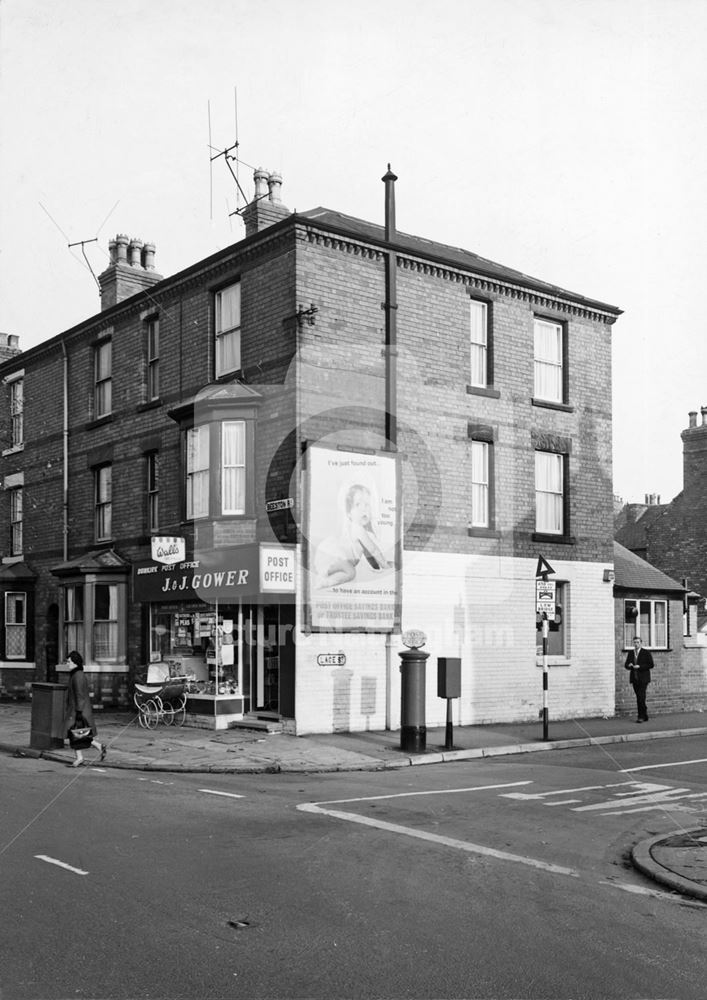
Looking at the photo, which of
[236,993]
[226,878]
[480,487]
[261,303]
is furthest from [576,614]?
[236,993]

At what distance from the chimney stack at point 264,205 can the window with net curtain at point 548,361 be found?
6391 mm

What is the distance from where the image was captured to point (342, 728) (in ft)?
66.1

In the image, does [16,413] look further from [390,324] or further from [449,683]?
[449,683]

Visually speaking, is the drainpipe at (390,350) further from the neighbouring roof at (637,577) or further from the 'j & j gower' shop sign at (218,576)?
the neighbouring roof at (637,577)

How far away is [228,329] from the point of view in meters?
22.1

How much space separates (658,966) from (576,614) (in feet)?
60.0

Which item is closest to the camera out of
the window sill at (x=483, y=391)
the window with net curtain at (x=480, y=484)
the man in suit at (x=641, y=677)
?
the window sill at (x=483, y=391)

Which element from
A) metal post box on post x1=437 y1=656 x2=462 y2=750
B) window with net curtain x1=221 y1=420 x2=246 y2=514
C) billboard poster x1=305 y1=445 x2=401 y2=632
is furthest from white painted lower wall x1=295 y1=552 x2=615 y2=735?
window with net curtain x1=221 y1=420 x2=246 y2=514

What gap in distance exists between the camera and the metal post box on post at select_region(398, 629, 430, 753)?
17625 millimetres

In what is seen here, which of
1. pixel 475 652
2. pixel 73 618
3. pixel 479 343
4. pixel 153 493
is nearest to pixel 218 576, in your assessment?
pixel 153 493

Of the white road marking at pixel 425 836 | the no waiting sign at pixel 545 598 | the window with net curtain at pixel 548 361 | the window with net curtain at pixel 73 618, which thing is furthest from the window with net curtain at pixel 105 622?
the white road marking at pixel 425 836

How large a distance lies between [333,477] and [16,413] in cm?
1410

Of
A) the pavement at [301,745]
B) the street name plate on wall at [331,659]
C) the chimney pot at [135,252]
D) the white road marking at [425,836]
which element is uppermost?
the chimney pot at [135,252]

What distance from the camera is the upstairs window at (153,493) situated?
23.9m
